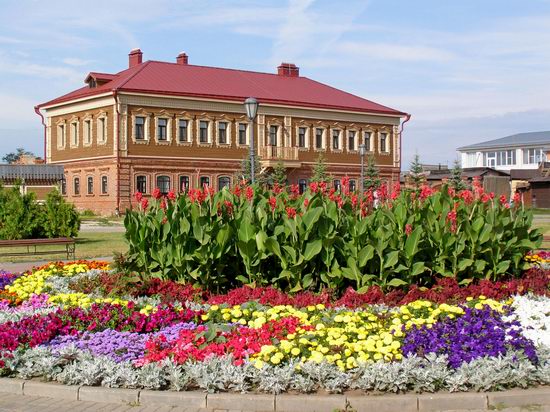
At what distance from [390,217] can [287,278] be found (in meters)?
1.64

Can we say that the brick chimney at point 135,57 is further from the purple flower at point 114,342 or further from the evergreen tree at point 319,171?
the purple flower at point 114,342

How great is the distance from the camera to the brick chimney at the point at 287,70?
5638 cm

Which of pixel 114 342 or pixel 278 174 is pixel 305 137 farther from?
pixel 114 342

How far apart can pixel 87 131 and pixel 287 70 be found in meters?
16.6

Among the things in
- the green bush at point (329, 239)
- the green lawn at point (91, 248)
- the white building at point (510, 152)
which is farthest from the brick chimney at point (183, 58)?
the white building at point (510, 152)

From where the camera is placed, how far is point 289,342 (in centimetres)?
670

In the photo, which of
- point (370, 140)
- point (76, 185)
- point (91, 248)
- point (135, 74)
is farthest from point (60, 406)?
point (370, 140)

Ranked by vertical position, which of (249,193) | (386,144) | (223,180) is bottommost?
(249,193)

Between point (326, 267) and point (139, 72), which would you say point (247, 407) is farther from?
point (139, 72)

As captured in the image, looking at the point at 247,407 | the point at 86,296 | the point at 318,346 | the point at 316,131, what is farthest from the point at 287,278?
the point at 316,131

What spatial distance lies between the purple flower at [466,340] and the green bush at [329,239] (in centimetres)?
254

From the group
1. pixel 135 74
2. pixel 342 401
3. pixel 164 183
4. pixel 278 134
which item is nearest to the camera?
pixel 342 401

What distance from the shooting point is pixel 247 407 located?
5.78 metres

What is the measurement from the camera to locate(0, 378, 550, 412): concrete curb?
5.70 metres
